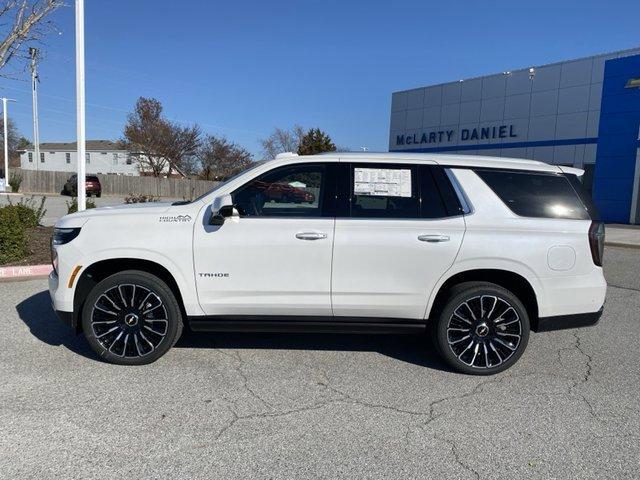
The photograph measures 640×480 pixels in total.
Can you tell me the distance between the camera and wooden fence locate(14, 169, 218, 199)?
1572 inches

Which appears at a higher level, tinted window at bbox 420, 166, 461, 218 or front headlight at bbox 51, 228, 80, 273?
tinted window at bbox 420, 166, 461, 218

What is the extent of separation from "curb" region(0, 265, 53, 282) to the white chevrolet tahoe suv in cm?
370

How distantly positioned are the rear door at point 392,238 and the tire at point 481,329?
0.27 m

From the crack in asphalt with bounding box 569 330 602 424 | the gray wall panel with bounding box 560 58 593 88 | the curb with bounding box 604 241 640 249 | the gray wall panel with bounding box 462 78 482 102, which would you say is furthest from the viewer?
the gray wall panel with bounding box 462 78 482 102

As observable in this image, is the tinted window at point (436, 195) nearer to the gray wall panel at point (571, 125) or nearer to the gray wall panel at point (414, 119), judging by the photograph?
the gray wall panel at point (571, 125)

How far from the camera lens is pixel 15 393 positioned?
141 inches

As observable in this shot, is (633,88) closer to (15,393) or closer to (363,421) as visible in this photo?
(363,421)

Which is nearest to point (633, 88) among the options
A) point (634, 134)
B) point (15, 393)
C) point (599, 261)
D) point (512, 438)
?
point (634, 134)

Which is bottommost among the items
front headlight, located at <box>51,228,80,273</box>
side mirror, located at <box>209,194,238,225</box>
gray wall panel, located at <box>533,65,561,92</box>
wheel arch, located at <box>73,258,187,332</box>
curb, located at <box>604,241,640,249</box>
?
curb, located at <box>604,241,640,249</box>

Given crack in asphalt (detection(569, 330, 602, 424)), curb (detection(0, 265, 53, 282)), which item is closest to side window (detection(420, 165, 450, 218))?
crack in asphalt (detection(569, 330, 602, 424))

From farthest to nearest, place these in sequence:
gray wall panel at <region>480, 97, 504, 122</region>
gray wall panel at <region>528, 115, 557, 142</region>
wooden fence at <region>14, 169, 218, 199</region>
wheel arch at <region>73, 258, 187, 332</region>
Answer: wooden fence at <region>14, 169, 218, 199</region>
gray wall panel at <region>480, 97, 504, 122</region>
gray wall panel at <region>528, 115, 557, 142</region>
wheel arch at <region>73, 258, 187, 332</region>

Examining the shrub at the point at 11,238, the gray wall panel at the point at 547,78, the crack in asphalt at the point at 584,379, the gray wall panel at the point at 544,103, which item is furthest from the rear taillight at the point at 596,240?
the gray wall panel at the point at 547,78

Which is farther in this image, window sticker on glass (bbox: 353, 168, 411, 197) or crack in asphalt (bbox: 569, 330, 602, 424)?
window sticker on glass (bbox: 353, 168, 411, 197)

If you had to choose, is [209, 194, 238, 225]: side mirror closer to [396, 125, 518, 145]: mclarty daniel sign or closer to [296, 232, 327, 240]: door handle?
[296, 232, 327, 240]: door handle
